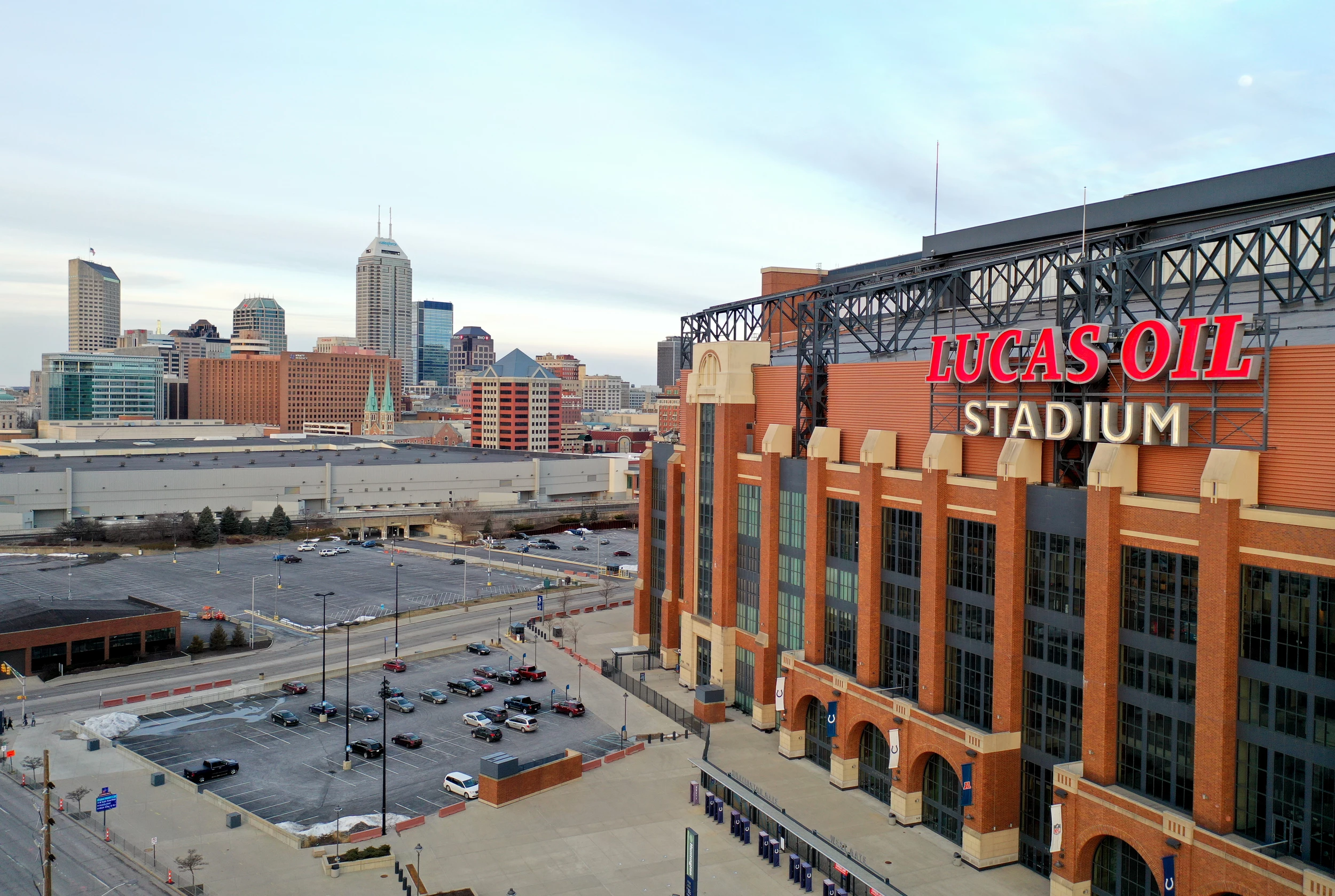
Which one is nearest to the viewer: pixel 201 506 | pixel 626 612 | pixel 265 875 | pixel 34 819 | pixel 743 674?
pixel 265 875

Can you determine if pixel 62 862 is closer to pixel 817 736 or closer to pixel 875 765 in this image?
pixel 817 736

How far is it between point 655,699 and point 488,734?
12.8m

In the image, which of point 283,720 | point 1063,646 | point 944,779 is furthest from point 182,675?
point 1063,646

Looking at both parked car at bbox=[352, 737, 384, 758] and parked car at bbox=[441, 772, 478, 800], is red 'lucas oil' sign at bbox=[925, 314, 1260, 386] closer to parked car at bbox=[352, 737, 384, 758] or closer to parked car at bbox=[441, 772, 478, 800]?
parked car at bbox=[441, 772, 478, 800]

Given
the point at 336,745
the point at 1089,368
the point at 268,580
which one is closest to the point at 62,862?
the point at 336,745

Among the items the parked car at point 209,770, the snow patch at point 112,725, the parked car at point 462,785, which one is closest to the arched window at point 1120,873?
the parked car at point 462,785

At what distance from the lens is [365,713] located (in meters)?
78.4

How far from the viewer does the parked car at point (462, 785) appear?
6166 centimetres

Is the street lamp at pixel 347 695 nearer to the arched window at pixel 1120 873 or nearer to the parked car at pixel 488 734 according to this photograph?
the parked car at pixel 488 734

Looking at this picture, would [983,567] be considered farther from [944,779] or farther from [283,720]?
[283,720]

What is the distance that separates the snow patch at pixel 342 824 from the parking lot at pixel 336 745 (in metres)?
0.80

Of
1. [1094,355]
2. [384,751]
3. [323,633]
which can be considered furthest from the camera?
[323,633]

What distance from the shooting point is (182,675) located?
8950 cm

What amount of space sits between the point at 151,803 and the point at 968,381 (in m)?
50.4
